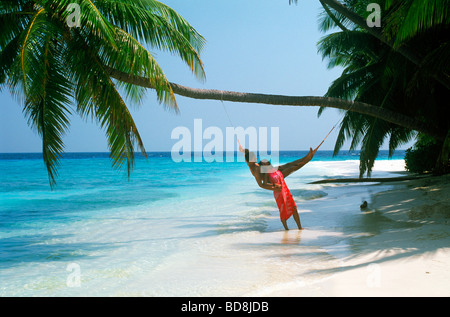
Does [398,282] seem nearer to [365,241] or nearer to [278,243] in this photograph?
[365,241]

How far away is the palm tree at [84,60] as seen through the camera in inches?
189

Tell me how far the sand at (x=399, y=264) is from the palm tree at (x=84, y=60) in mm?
3034

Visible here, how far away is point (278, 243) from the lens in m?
5.81

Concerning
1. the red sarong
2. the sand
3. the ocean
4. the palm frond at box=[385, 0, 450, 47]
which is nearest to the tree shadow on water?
the ocean

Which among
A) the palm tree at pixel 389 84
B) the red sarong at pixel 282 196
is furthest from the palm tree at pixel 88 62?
the palm tree at pixel 389 84

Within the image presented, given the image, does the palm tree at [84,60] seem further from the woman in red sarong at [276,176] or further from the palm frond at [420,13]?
the palm frond at [420,13]

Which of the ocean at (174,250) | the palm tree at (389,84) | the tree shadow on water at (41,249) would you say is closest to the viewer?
the ocean at (174,250)

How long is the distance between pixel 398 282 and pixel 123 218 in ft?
24.1

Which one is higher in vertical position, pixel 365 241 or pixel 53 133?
pixel 53 133

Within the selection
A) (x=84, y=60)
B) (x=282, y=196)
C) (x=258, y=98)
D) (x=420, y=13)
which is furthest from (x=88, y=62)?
(x=420, y=13)

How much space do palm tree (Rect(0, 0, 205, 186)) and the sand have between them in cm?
303

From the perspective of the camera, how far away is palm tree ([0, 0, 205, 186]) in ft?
15.7

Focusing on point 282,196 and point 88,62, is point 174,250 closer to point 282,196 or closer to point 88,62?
point 282,196
